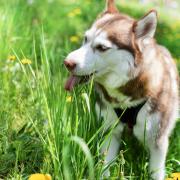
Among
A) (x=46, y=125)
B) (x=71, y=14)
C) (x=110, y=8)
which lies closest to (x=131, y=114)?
(x=46, y=125)

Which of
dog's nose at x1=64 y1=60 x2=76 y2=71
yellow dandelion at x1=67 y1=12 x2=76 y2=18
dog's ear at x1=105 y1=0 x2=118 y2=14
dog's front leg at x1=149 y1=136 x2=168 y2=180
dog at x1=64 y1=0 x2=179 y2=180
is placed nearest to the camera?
dog's nose at x1=64 y1=60 x2=76 y2=71

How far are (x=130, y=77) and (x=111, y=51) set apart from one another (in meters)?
0.24

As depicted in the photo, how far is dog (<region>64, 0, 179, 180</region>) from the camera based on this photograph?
4.51 metres

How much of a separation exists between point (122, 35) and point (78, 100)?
58cm

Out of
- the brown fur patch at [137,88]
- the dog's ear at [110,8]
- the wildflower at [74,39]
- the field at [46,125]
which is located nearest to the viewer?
the field at [46,125]

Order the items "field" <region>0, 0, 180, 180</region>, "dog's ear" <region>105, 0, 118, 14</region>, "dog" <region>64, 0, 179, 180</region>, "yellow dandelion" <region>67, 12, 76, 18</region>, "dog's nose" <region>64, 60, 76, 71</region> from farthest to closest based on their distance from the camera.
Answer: "yellow dandelion" <region>67, 12, 76, 18</region>, "dog's ear" <region>105, 0, 118, 14</region>, "dog" <region>64, 0, 179, 180</region>, "dog's nose" <region>64, 60, 76, 71</region>, "field" <region>0, 0, 180, 180</region>

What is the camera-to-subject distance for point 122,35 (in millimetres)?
4594

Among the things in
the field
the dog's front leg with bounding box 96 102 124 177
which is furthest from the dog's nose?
the dog's front leg with bounding box 96 102 124 177

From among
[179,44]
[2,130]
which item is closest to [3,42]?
[2,130]

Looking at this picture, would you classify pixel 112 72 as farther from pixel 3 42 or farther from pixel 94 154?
pixel 3 42

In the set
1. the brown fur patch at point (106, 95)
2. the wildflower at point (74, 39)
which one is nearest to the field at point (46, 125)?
the wildflower at point (74, 39)

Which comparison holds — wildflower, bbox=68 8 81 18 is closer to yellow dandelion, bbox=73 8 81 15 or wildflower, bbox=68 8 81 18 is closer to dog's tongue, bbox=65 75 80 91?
yellow dandelion, bbox=73 8 81 15

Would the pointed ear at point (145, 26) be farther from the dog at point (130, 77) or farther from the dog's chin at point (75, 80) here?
the dog's chin at point (75, 80)

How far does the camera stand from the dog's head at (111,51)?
4469 millimetres
